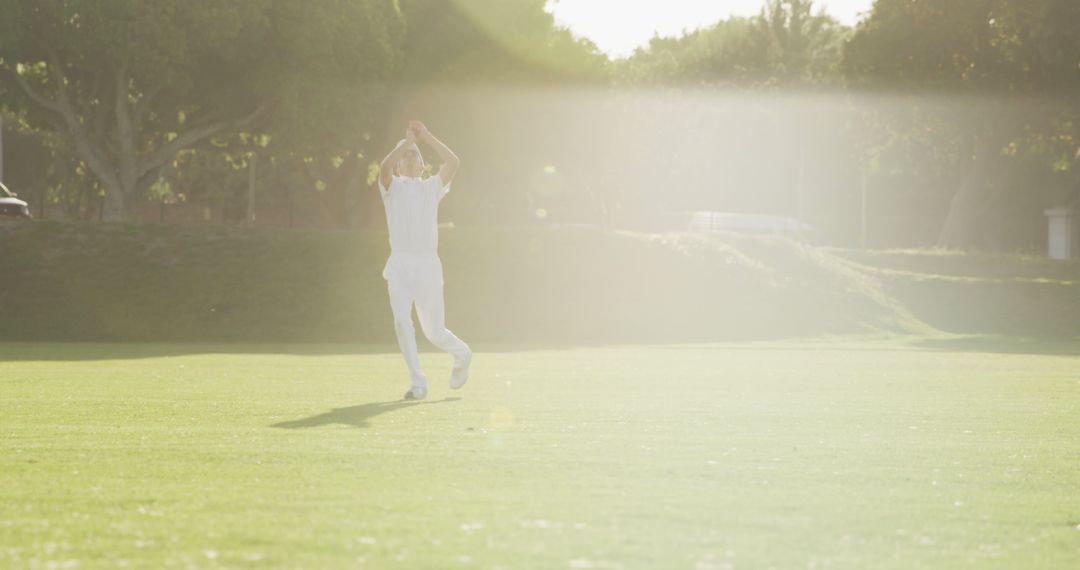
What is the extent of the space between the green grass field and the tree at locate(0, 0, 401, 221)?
97.5 feet

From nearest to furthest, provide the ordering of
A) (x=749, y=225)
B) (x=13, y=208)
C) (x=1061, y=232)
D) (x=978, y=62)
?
(x=13, y=208) → (x=978, y=62) → (x=1061, y=232) → (x=749, y=225)

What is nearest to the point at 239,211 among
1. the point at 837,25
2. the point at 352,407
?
the point at 837,25

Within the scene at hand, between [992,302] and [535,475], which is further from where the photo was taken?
[992,302]

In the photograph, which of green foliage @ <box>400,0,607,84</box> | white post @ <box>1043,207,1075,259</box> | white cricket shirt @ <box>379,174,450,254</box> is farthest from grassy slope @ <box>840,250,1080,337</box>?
white cricket shirt @ <box>379,174,450,254</box>

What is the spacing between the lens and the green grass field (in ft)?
21.9

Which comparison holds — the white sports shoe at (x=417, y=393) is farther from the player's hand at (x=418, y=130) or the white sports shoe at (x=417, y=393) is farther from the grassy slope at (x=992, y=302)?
the grassy slope at (x=992, y=302)

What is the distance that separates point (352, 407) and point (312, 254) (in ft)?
91.8

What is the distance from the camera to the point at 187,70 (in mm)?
49125

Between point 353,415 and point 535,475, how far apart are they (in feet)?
15.2

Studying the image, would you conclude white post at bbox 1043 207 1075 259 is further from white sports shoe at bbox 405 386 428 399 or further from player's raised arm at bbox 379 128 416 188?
player's raised arm at bbox 379 128 416 188

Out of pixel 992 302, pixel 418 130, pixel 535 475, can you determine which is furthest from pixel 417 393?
pixel 992 302

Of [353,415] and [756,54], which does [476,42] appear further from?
[353,415]

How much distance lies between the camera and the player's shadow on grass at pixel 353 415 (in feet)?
40.8

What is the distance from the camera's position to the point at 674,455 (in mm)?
10312
